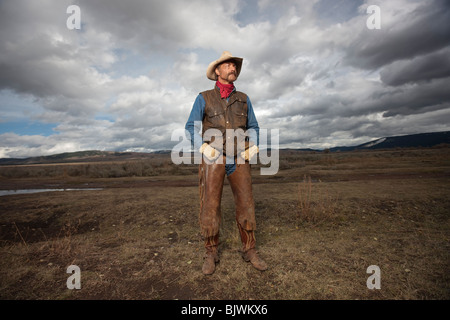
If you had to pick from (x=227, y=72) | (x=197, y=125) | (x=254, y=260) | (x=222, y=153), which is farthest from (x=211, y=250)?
(x=227, y=72)

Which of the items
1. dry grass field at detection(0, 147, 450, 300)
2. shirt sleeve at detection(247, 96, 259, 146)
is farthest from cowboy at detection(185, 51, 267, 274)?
dry grass field at detection(0, 147, 450, 300)

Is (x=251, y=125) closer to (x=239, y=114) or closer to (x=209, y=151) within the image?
(x=239, y=114)

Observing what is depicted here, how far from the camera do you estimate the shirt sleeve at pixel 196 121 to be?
315 centimetres

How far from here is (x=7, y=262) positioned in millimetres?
3318

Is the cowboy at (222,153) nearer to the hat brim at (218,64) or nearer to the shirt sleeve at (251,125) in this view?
the hat brim at (218,64)

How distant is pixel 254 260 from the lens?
3078mm

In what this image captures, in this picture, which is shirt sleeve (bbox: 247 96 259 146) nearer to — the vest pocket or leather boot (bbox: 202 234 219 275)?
the vest pocket

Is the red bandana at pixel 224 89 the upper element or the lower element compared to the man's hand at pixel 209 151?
upper

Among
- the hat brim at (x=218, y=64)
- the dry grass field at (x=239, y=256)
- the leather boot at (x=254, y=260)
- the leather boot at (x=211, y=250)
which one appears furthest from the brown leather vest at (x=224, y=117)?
the dry grass field at (x=239, y=256)

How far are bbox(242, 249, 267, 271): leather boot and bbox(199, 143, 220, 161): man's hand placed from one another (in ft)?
5.06

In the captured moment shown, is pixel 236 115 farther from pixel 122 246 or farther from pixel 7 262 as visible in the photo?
pixel 7 262

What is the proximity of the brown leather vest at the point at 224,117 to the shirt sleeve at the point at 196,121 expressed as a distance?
0.08m

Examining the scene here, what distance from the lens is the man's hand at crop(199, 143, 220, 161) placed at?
299 cm
